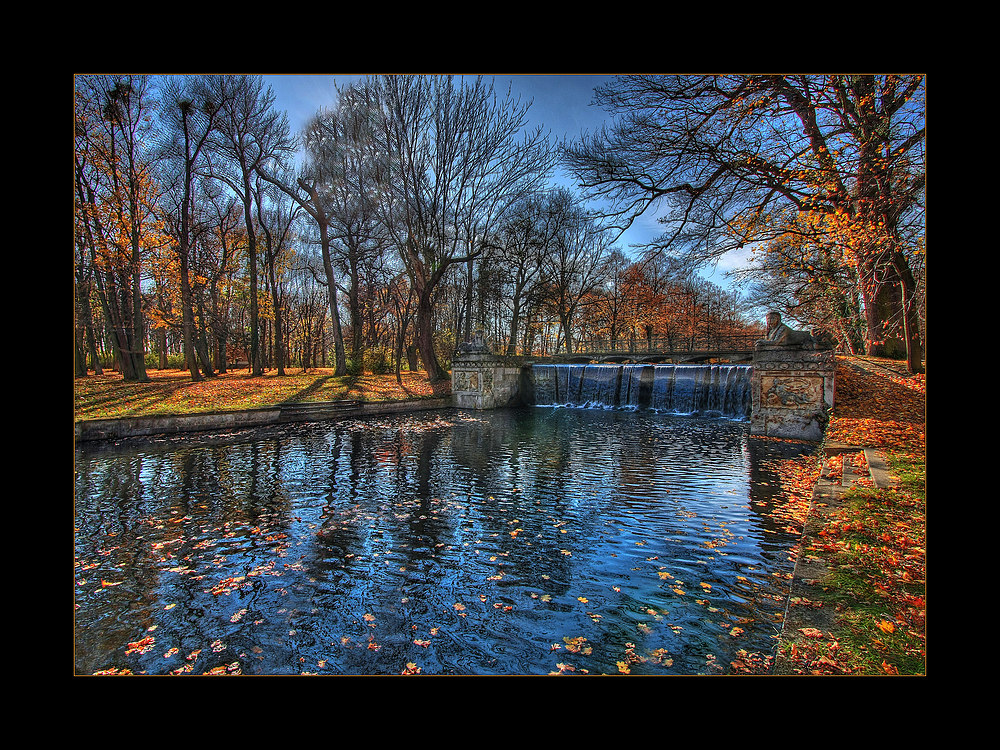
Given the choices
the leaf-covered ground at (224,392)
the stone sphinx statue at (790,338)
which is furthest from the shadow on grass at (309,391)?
the stone sphinx statue at (790,338)

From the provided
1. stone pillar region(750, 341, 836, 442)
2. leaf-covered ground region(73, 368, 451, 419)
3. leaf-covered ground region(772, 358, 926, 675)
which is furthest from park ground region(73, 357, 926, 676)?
stone pillar region(750, 341, 836, 442)

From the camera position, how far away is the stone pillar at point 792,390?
980 cm

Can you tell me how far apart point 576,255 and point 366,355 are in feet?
48.5

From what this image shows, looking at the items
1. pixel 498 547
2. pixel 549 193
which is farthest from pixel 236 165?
pixel 498 547

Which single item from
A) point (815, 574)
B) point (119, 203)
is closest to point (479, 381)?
point (119, 203)

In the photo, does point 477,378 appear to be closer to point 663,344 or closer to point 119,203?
point 119,203

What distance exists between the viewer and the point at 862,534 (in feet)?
11.3

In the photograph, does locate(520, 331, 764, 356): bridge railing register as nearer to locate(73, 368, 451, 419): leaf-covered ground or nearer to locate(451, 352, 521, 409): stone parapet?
locate(451, 352, 521, 409): stone parapet

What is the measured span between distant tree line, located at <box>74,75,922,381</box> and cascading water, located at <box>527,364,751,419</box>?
3.45m

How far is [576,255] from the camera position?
28.1 m

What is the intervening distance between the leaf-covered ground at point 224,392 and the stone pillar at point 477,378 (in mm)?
1249

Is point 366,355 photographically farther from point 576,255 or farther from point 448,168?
point 576,255

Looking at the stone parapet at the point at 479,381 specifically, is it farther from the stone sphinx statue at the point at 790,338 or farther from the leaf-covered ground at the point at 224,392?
the stone sphinx statue at the point at 790,338

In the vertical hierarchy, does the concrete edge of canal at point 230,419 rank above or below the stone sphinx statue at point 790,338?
below
